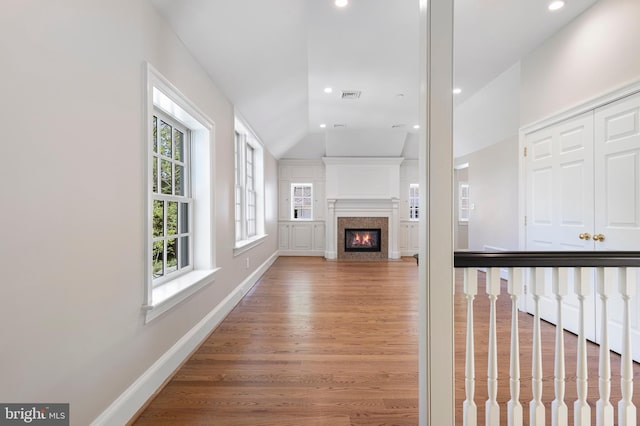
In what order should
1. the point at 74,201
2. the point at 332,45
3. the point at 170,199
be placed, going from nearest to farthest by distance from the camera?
1. the point at 74,201
2. the point at 170,199
3. the point at 332,45

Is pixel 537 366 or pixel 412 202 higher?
pixel 412 202

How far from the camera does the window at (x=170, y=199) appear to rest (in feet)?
7.65

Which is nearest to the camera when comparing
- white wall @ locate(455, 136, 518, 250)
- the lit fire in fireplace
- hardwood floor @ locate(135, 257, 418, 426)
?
hardwood floor @ locate(135, 257, 418, 426)

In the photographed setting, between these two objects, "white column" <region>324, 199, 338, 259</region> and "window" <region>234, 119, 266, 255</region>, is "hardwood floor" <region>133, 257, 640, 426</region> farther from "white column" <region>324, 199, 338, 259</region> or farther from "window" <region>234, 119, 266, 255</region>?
"white column" <region>324, 199, 338, 259</region>

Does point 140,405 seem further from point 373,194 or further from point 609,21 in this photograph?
point 373,194

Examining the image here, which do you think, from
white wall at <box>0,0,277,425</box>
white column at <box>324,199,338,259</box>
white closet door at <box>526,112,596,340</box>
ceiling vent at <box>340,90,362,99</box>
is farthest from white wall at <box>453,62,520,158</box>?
white wall at <box>0,0,277,425</box>

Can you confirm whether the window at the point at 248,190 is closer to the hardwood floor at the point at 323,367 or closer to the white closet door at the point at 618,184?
the hardwood floor at the point at 323,367

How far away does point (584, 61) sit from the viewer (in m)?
2.73

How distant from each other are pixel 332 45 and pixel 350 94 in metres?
1.47

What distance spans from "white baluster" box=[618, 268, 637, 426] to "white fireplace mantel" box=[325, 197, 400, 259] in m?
6.27

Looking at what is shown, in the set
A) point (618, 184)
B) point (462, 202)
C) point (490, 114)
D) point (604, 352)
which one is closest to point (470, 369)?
point (604, 352)

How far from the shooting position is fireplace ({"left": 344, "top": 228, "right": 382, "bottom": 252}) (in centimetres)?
773

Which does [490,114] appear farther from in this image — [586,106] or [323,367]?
[323,367]

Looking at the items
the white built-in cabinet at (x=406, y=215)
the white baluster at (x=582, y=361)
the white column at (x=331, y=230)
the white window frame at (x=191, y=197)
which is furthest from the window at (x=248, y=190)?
the white built-in cabinet at (x=406, y=215)
